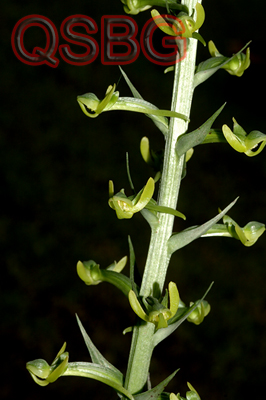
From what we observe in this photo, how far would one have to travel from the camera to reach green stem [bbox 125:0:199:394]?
1148mm

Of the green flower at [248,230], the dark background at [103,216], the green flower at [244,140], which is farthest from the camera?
the dark background at [103,216]

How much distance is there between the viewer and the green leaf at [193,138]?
42.8 inches

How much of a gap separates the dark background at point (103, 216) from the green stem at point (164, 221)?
9.29 feet

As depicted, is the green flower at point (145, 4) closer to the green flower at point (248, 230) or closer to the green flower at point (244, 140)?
the green flower at point (244, 140)

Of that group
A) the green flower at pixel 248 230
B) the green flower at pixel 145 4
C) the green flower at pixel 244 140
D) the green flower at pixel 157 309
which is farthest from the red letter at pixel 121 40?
the green flower at pixel 157 309

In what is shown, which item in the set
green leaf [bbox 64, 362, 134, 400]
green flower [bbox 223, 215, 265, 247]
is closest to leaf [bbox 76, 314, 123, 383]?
green leaf [bbox 64, 362, 134, 400]

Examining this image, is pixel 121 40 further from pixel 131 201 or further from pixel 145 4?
pixel 131 201

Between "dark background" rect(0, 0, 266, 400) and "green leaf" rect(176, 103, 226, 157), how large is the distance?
3.10 m

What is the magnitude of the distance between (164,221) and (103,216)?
337cm

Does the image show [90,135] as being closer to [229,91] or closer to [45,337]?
[229,91]

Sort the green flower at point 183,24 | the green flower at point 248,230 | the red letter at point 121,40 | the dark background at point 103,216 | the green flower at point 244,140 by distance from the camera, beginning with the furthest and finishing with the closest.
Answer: the dark background at point 103,216, the red letter at point 121,40, the green flower at point 248,230, the green flower at point 244,140, the green flower at point 183,24

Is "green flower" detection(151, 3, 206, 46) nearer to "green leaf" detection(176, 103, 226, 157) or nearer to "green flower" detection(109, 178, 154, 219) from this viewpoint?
"green leaf" detection(176, 103, 226, 157)

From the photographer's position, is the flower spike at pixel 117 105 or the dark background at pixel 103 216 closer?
the flower spike at pixel 117 105

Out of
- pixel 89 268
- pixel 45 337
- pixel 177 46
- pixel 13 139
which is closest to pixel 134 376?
pixel 89 268
